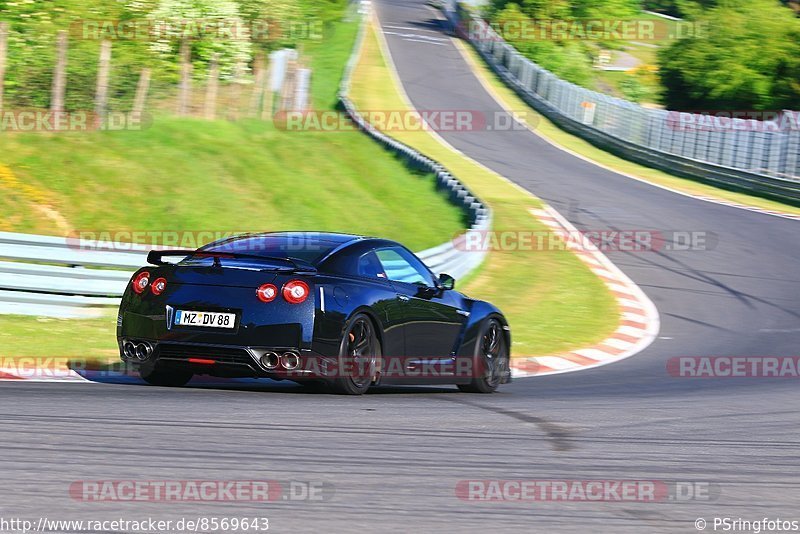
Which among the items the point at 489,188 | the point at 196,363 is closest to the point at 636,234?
the point at 489,188

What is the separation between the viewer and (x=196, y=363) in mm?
8094

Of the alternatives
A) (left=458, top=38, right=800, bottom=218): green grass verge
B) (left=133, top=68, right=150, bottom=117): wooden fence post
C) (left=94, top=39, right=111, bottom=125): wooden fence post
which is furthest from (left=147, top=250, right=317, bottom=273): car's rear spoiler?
(left=458, top=38, right=800, bottom=218): green grass verge

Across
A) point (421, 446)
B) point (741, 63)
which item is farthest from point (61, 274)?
point (741, 63)

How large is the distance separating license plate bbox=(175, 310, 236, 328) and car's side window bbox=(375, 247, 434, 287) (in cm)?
145

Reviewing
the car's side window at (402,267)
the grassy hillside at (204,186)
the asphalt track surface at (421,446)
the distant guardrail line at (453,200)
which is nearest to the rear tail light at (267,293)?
the asphalt track surface at (421,446)

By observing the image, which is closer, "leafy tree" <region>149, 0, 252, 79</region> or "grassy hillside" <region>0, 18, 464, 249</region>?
"grassy hillside" <region>0, 18, 464, 249</region>

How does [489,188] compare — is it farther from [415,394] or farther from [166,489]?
[166,489]

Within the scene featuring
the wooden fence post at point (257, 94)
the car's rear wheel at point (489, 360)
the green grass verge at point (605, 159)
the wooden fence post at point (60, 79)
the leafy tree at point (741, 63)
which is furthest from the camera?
the leafy tree at point (741, 63)

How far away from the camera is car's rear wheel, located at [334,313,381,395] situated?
8234 mm

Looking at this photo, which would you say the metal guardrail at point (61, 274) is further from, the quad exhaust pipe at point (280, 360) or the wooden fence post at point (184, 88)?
the wooden fence post at point (184, 88)

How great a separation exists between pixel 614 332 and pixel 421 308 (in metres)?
6.80

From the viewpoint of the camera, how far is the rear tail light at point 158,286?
823cm

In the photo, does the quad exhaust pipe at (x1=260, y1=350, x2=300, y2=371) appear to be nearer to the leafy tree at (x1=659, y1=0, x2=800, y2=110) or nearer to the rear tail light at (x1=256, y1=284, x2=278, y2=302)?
the rear tail light at (x1=256, y1=284, x2=278, y2=302)

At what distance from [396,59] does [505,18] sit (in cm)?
1014
